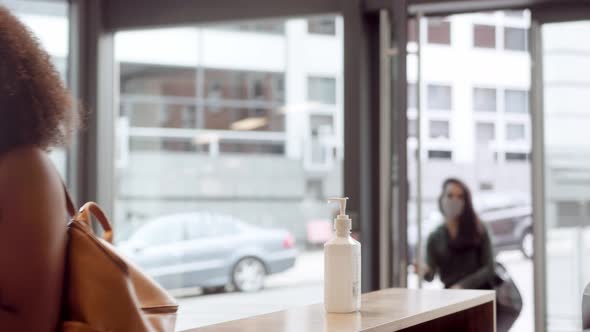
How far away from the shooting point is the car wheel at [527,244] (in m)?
4.19

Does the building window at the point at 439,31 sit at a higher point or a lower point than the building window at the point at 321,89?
higher

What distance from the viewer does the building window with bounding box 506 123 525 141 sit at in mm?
4355

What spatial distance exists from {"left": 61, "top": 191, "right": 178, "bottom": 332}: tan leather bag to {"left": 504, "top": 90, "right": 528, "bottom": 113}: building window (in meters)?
3.22

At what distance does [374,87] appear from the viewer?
14.0 ft

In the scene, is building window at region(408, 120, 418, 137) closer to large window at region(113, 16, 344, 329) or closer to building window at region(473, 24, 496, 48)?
large window at region(113, 16, 344, 329)

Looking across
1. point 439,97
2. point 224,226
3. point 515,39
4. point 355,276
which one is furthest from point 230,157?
A: point 355,276

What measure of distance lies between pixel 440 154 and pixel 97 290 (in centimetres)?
323

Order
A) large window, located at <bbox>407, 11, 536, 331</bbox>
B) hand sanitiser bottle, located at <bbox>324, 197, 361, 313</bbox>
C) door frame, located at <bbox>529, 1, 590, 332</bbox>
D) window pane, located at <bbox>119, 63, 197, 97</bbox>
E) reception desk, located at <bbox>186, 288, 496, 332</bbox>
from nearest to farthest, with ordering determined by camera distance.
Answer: reception desk, located at <bbox>186, 288, 496, 332</bbox> → hand sanitiser bottle, located at <bbox>324, 197, 361, 313</bbox> → door frame, located at <bbox>529, 1, 590, 332</bbox> → large window, located at <bbox>407, 11, 536, 331</bbox> → window pane, located at <bbox>119, 63, 197, 97</bbox>

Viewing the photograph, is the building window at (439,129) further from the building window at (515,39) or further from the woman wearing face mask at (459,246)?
the building window at (515,39)

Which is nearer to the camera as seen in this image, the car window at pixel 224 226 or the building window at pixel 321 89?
the building window at pixel 321 89

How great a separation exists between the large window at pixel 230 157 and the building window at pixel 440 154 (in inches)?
17.7

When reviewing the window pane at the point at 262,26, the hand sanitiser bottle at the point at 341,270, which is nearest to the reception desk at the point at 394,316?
the hand sanitiser bottle at the point at 341,270

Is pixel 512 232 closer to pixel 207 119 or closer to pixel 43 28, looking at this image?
pixel 207 119

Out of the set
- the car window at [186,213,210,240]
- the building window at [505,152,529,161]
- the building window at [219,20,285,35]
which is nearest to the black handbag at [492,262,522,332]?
the building window at [505,152,529,161]
